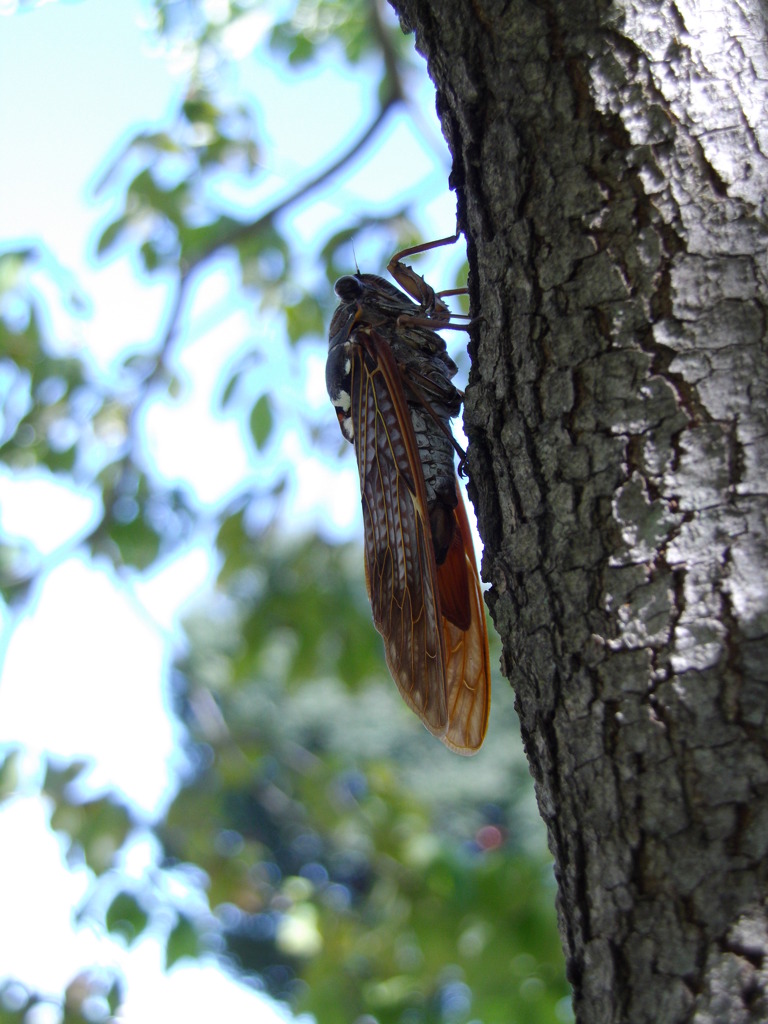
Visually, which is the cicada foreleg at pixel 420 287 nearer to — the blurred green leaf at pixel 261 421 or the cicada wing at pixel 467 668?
the cicada wing at pixel 467 668

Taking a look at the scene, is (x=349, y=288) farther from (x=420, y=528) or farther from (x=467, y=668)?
(x=467, y=668)

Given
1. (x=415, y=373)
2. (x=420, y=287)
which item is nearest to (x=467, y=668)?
(x=415, y=373)

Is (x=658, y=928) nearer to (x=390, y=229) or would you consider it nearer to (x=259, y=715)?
(x=390, y=229)

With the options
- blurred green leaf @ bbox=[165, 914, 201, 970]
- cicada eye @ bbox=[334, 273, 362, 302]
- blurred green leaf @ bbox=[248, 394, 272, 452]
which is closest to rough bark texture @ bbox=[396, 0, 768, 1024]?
cicada eye @ bbox=[334, 273, 362, 302]

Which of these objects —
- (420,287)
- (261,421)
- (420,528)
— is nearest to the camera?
(420,528)

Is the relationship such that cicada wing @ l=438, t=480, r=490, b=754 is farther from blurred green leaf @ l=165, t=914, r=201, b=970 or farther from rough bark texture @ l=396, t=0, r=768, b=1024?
blurred green leaf @ l=165, t=914, r=201, b=970

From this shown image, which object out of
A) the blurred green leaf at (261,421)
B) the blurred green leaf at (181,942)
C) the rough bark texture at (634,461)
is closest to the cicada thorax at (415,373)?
the rough bark texture at (634,461)

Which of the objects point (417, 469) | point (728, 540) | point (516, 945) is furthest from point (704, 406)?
point (516, 945)
